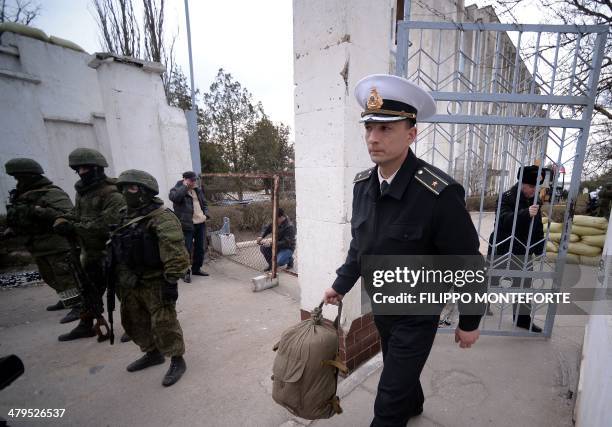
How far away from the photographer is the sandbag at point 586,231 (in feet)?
17.9

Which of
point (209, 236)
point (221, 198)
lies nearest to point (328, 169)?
point (209, 236)

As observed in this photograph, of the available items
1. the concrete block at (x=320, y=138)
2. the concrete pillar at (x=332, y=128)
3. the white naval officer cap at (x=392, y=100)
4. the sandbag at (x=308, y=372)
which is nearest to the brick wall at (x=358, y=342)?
the concrete pillar at (x=332, y=128)

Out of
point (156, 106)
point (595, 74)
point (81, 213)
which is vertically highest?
point (156, 106)

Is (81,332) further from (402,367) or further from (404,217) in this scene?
(404,217)

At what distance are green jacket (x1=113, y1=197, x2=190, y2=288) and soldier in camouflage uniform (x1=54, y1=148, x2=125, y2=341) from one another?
713 millimetres

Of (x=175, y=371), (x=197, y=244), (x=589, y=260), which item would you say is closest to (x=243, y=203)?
(x=197, y=244)

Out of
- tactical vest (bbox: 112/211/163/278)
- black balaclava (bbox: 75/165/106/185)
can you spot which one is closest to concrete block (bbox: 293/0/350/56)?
tactical vest (bbox: 112/211/163/278)

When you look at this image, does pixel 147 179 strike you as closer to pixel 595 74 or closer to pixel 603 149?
pixel 595 74

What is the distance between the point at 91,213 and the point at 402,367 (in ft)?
10.7

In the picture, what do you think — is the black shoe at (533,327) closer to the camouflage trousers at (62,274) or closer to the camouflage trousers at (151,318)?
the camouflage trousers at (151,318)

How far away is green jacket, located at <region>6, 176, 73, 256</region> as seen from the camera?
313 cm

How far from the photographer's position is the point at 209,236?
6.51 m

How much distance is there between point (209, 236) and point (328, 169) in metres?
5.09

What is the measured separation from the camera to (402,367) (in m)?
1.38
